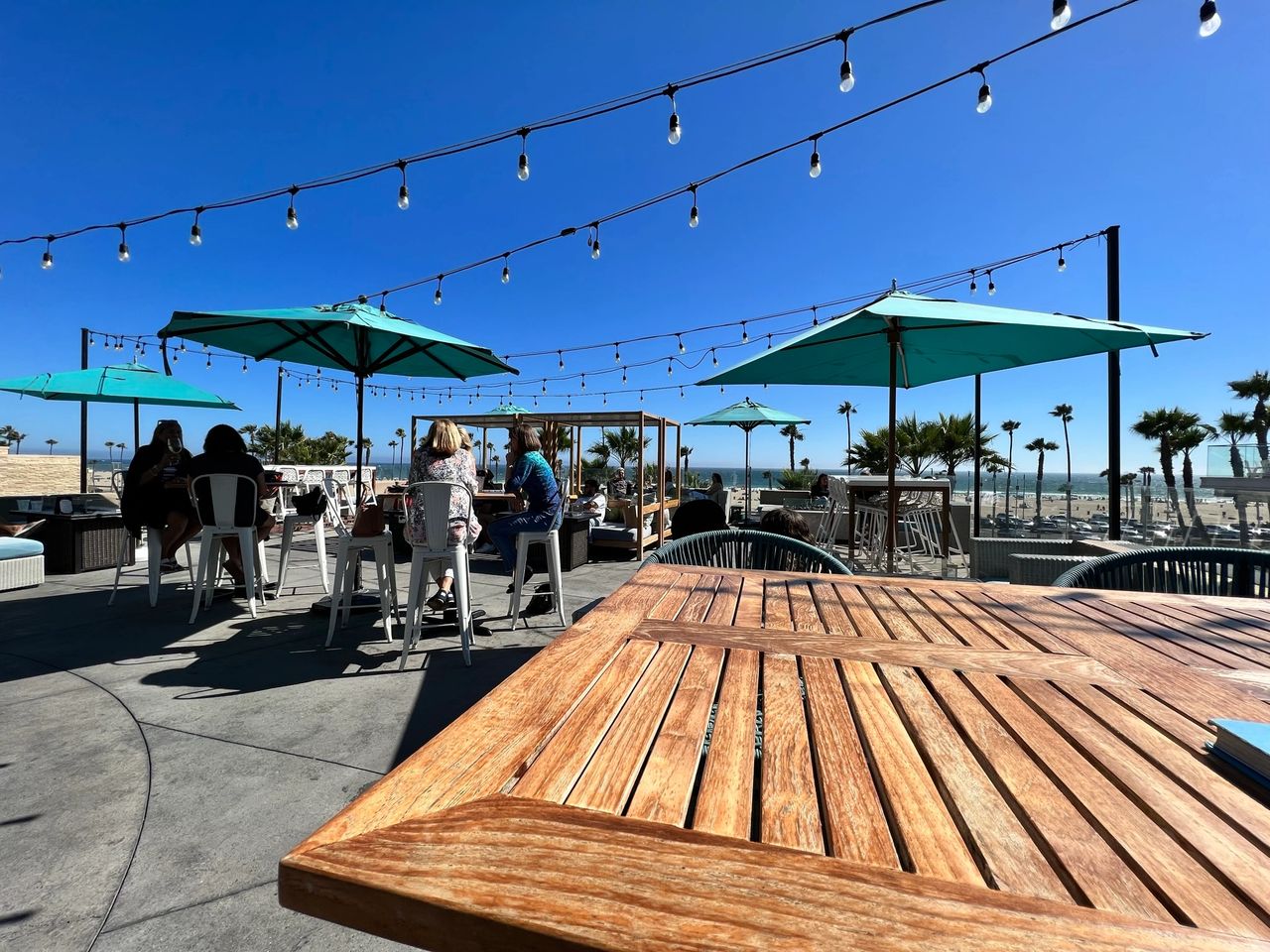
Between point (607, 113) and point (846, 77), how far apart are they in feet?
4.76

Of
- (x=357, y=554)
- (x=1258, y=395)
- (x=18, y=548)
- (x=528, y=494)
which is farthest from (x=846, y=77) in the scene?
(x=1258, y=395)

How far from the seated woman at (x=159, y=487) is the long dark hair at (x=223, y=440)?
37cm

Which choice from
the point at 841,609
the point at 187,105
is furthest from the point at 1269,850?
the point at 187,105

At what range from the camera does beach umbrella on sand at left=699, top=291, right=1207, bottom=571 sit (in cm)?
288

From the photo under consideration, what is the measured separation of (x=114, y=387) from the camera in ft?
17.2

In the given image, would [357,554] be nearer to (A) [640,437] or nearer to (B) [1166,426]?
(A) [640,437]

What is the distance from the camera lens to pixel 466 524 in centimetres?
294

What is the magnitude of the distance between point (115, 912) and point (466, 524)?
191cm

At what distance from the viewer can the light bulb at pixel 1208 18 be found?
2.39 metres

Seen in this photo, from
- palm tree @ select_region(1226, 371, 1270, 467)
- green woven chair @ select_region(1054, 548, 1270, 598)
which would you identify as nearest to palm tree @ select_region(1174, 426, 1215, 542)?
palm tree @ select_region(1226, 371, 1270, 467)

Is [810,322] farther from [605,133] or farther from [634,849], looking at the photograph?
[634,849]

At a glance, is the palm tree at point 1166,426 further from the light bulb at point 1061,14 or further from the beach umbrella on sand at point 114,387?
the beach umbrella on sand at point 114,387

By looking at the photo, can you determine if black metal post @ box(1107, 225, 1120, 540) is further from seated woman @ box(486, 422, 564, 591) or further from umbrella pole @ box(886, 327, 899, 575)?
seated woman @ box(486, 422, 564, 591)

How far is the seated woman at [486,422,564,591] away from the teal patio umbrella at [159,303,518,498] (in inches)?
42.5
